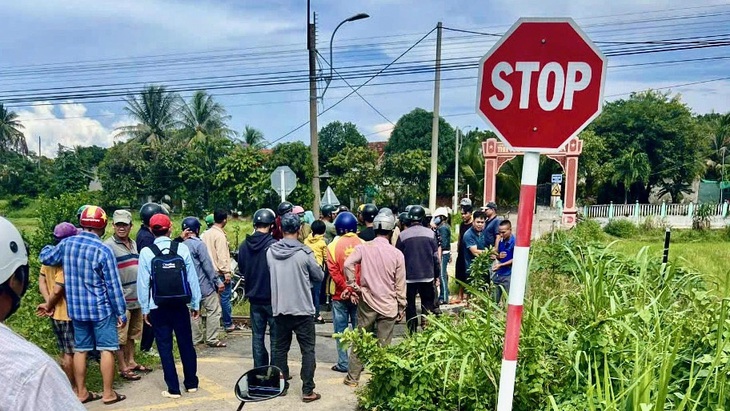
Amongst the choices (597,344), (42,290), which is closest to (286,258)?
(42,290)

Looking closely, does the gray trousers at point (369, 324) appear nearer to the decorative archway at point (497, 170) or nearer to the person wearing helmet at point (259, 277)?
the person wearing helmet at point (259, 277)

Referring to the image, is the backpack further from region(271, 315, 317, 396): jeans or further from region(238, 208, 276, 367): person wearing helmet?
region(271, 315, 317, 396): jeans

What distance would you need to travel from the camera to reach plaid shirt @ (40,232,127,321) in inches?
168

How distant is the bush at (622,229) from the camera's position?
22969mm

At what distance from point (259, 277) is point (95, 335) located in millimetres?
1483

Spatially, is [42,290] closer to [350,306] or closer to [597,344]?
[350,306]

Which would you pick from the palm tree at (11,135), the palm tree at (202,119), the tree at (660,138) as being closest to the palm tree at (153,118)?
the palm tree at (202,119)

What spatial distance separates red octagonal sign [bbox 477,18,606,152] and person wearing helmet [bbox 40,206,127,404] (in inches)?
141

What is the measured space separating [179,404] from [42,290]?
1.61m

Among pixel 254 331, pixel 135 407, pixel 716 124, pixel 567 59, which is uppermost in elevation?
pixel 716 124

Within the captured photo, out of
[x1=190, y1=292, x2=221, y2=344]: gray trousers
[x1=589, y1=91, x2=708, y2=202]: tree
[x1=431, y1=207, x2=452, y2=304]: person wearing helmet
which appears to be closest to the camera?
[x1=190, y1=292, x2=221, y2=344]: gray trousers

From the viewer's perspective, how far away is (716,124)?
39.5m

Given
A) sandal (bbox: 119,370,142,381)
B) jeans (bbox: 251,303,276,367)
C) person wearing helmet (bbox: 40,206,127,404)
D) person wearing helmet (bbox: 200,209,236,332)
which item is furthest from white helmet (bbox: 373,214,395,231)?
sandal (bbox: 119,370,142,381)

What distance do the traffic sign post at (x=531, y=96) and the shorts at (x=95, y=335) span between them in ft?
11.7
